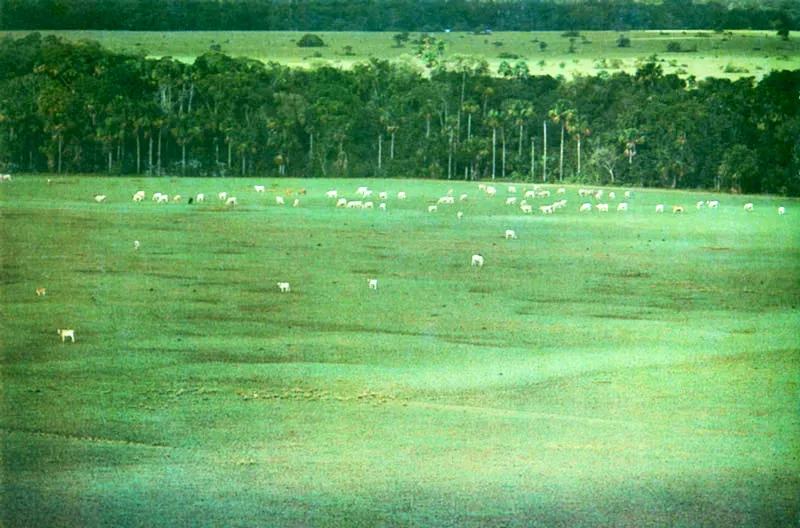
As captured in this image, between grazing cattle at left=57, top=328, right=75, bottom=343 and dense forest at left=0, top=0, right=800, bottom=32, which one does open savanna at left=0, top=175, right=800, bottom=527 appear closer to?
grazing cattle at left=57, top=328, right=75, bottom=343

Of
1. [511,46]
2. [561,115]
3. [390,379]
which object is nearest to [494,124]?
[561,115]

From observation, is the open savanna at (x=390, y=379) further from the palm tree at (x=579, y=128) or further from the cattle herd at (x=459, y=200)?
the palm tree at (x=579, y=128)

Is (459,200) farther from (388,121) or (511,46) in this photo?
(511,46)

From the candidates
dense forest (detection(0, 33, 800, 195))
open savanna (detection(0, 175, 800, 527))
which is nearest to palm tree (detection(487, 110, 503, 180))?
dense forest (detection(0, 33, 800, 195))

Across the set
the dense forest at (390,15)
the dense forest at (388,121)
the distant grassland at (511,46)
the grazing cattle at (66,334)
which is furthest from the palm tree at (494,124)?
the grazing cattle at (66,334)

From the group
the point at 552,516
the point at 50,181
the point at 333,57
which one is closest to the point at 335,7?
the point at 333,57
